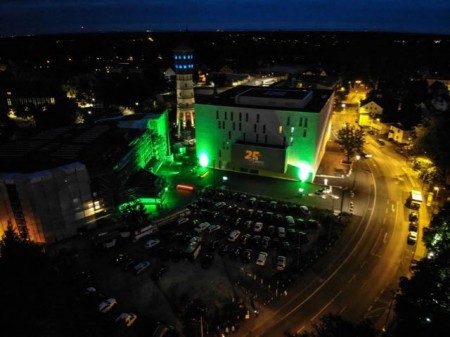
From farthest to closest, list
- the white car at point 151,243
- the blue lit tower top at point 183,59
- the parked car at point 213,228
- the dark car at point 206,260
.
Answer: the blue lit tower top at point 183,59
the parked car at point 213,228
the white car at point 151,243
the dark car at point 206,260

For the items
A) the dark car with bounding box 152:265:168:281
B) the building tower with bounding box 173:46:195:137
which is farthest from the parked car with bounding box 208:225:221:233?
the building tower with bounding box 173:46:195:137

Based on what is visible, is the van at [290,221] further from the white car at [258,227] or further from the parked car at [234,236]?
the parked car at [234,236]

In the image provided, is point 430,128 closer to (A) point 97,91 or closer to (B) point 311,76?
(B) point 311,76

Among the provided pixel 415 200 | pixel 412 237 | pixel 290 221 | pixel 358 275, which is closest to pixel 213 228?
pixel 290 221

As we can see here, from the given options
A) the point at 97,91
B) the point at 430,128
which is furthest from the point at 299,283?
the point at 97,91

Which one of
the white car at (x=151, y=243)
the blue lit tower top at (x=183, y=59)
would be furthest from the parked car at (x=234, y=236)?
the blue lit tower top at (x=183, y=59)
